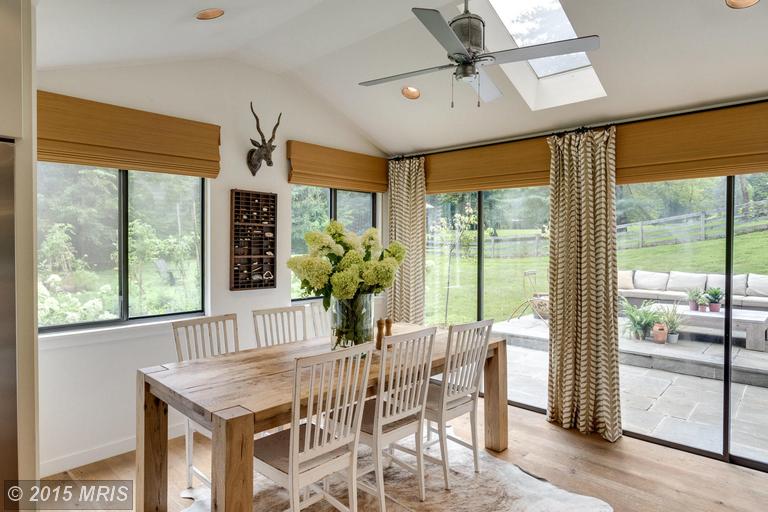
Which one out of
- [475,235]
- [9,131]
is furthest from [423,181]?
[9,131]

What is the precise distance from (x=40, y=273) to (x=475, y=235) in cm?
342

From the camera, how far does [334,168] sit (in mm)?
4473

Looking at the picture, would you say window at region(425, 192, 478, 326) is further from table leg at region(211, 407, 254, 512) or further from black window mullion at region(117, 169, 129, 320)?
table leg at region(211, 407, 254, 512)

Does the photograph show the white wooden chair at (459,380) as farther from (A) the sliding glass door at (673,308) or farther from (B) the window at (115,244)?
(B) the window at (115,244)

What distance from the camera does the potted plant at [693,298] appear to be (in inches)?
130

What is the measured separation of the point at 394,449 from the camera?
10.5ft

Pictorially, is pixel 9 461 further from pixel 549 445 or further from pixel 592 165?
pixel 592 165

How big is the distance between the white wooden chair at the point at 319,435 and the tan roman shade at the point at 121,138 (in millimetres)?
1950

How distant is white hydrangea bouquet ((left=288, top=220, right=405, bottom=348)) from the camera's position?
2611mm

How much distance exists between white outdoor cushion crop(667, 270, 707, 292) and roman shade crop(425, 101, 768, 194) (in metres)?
0.69

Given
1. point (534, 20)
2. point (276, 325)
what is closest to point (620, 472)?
point (276, 325)

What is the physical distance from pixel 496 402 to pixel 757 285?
72.3 inches

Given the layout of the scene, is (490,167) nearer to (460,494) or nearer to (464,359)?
(464,359)

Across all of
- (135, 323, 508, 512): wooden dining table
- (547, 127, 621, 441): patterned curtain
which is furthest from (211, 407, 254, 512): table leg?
(547, 127, 621, 441): patterned curtain
